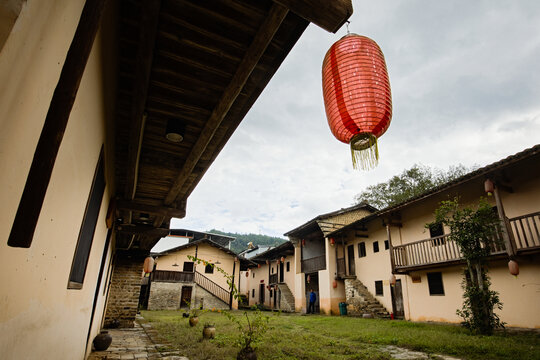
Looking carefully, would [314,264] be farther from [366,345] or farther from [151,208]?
[151,208]

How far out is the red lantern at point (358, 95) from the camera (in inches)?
114

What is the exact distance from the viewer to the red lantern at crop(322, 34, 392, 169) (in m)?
2.88

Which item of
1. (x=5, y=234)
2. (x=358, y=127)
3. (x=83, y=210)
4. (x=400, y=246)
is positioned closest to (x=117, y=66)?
(x=83, y=210)

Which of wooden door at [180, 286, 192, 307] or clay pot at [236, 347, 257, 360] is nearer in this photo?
clay pot at [236, 347, 257, 360]

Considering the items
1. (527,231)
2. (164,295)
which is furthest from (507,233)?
(164,295)

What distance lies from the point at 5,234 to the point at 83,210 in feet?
5.58

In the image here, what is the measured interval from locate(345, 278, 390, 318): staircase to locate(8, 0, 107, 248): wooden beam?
636 inches

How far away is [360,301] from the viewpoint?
605 inches

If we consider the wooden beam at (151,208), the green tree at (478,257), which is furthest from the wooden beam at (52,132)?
the green tree at (478,257)

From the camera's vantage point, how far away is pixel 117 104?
126 inches

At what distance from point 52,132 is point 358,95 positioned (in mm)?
2687

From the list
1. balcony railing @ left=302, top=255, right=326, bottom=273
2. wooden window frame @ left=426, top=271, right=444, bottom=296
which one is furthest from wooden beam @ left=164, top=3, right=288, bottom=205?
balcony railing @ left=302, top=255, right=326, bottom=273

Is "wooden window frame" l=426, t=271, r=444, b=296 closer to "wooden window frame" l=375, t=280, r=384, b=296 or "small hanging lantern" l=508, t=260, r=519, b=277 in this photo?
"wooden window frame" l=375, t=280, r=384, b=296

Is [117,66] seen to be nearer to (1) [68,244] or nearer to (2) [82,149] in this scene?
(2) [82,149]
